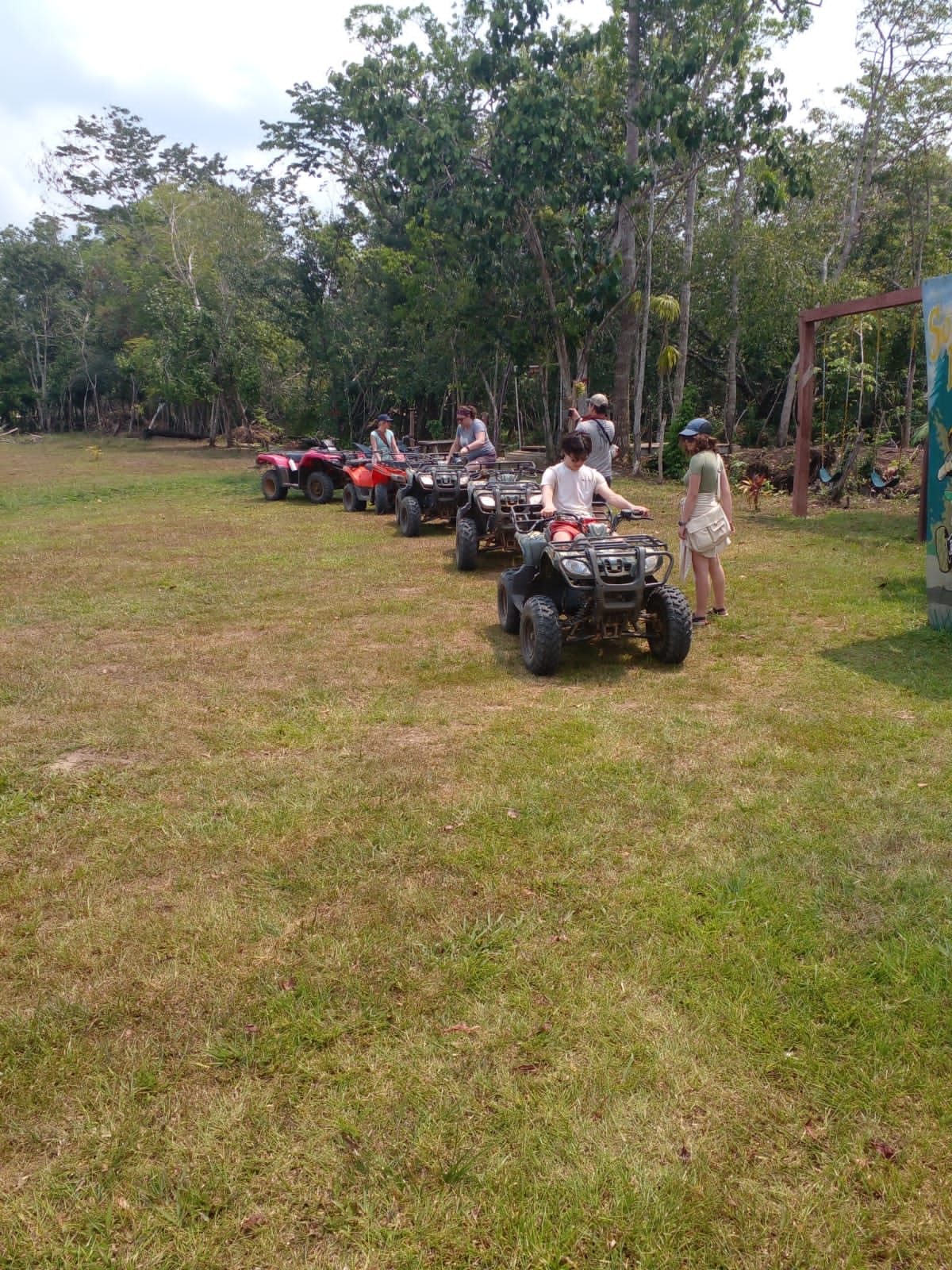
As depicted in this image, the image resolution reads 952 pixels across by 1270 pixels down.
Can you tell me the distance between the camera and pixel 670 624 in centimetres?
563

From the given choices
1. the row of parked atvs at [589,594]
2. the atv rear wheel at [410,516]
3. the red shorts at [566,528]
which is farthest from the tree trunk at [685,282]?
the red shorts at [566,528]

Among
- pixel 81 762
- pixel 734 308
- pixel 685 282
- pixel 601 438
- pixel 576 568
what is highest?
pixel 685 282

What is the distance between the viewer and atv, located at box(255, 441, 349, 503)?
15258 mm

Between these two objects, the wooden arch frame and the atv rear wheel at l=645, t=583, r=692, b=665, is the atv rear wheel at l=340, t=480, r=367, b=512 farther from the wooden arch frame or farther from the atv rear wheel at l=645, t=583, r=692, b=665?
the atv rear wheel at l=645, t=583, r=692, b=665

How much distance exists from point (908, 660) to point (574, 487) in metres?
2.39

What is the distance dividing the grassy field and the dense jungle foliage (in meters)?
9.46

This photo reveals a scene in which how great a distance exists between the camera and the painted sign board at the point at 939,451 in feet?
20.3

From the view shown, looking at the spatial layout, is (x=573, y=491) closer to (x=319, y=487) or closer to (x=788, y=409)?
(x=319, y=487)

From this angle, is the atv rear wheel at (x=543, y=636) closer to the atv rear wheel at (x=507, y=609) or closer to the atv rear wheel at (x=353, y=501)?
the atv rear wheel at (x=507, y=609)

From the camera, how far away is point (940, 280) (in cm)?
647

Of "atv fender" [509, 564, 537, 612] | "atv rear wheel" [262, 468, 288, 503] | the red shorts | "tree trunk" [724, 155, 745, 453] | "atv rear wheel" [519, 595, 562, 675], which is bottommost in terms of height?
"atv rear wheel" [519, 595, 562, 675]

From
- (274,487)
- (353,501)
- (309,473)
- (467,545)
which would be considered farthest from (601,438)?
(274,487)

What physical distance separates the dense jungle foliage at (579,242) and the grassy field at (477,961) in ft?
31.0

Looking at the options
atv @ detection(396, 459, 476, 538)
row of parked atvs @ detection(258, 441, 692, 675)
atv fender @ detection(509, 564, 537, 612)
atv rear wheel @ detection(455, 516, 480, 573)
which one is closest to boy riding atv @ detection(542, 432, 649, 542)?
row of parked atvs @ detection(258, 441, 692, 675)
